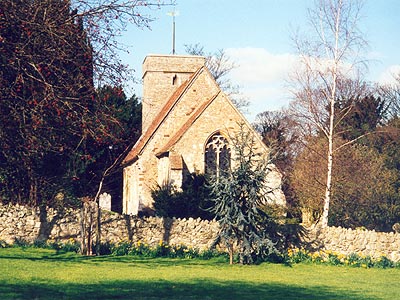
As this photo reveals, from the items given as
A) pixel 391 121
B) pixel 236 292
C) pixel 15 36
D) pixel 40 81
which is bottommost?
pixel 236 292

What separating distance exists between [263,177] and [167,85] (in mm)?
25076

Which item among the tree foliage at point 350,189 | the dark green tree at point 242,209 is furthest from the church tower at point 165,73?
Result: the dark green tree at point 242,209

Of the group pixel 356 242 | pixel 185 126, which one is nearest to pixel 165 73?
pixel 185 126

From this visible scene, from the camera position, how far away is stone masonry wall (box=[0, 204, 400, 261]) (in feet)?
71.1

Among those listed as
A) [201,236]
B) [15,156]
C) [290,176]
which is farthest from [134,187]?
[15,156]

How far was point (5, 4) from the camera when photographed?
1437cm

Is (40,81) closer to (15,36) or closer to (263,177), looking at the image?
(15,36)

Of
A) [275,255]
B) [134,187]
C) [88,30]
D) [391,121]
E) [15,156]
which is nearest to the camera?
[88,30]

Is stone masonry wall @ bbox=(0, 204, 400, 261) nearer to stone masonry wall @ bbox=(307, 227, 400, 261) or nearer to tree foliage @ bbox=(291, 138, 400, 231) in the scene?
stone masonry wall @ bbox=(307, 227, 400, 261)

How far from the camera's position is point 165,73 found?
4475cm

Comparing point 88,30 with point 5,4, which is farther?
point 88,30

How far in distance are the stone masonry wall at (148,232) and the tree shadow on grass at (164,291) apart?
7.36 meters

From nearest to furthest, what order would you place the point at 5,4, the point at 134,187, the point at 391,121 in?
the point at 5,4 < the point at 134,187 < the point at 391,121

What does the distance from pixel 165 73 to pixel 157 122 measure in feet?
19.0
